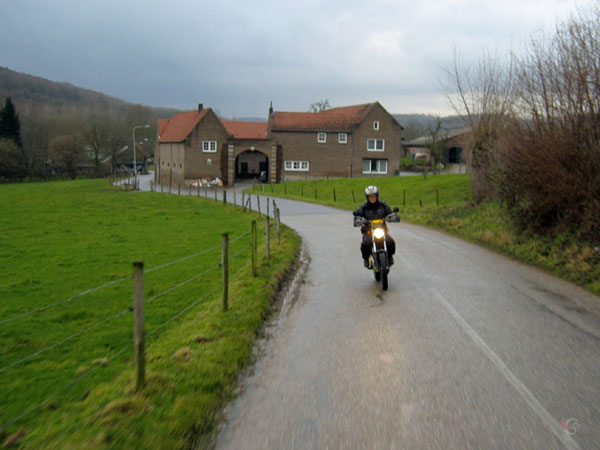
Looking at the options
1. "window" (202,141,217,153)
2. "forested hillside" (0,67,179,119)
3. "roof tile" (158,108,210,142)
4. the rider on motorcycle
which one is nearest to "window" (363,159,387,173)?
"window" (202,141,217,153)

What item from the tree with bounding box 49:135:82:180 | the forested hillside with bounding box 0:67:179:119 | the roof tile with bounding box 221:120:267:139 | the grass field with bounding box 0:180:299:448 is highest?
the forested hillside with bounding box 0:67:179:119

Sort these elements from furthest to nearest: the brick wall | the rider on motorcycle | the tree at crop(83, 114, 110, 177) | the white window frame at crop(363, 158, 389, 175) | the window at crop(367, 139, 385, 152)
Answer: the tree at crop(83, 114, 110, 177), the white window frame at crop(363, 158, 389, 175), the window at crop(367, 139, 385, 152), the brick wall, the rider on motorcycle

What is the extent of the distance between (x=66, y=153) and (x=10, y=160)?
12154 millimetres

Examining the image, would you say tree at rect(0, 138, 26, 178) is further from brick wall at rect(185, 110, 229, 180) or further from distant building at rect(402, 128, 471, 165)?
distant building at rect(402, 128, 471, 165)

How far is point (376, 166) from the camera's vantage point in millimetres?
73062

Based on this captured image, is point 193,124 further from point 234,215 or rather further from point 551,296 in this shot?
point 551,296

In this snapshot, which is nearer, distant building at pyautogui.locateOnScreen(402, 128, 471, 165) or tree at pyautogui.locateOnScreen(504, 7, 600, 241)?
tree at pyautogui.locateOnScreen(504, 7, 600, 241)

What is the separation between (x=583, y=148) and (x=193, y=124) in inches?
2285

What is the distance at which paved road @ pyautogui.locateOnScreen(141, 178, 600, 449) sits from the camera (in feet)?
14.5

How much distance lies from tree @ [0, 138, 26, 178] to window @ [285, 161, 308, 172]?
38.7 m

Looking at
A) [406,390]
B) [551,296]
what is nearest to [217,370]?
[406,390]

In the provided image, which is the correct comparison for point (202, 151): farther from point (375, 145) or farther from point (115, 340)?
point (115, 340)

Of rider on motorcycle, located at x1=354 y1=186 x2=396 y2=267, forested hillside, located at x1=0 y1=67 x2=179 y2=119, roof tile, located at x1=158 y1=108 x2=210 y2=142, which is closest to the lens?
rider on motorcycle, located at x1=354 y1=186 x2=396 y2=267

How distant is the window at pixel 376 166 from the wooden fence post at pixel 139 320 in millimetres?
68258
